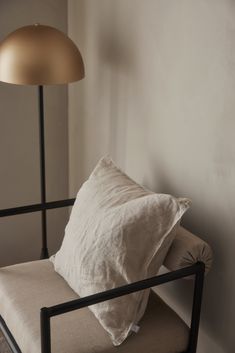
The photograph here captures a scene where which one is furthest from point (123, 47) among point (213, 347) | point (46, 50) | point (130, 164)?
point (213, 347)

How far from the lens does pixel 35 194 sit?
255cm

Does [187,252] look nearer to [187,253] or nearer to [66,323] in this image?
[187,253]

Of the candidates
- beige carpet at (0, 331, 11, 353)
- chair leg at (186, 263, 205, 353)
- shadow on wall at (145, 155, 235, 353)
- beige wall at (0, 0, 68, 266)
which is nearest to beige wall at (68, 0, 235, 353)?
shadow on wall at (145, 155, 235, 353)

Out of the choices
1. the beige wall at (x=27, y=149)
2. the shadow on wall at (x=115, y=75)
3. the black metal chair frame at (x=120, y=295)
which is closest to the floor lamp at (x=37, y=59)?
the shadow on wall at (x=115, y=75)

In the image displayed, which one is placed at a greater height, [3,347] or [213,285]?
[213,285]

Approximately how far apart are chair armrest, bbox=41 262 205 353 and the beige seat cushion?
84mm

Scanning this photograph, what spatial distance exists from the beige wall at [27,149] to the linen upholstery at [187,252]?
1.07 metres

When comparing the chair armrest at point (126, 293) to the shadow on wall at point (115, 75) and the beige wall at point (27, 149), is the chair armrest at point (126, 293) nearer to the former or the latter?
the shadow on wall at point (115, 75)

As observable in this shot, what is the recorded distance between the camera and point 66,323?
1.58 meters

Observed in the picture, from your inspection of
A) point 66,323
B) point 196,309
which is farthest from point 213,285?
point 66,323

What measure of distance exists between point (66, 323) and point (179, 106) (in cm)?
78

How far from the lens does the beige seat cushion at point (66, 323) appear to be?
4.99 ft

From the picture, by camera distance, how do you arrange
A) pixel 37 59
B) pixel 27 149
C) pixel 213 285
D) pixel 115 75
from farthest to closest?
1. pixel 27 149
2. pixel 115 75
3. pixel 37 59
4. pixel 213 285

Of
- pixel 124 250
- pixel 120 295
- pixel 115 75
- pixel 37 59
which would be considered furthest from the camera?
pixel 115 75
